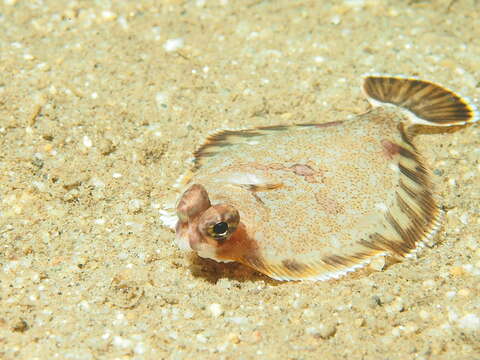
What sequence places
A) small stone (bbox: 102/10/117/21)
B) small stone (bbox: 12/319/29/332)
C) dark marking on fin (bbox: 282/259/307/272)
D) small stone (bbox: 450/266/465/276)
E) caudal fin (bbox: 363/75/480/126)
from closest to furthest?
small stone (bbox: 12/319/29/332)
dark marking on fin (bbox: 282/259/307/272)
small stone (bbox: 450/266/465/276)
caudal fin (bbox: 363/75/480/126)
small stone (bbox: 102/10/117/21)

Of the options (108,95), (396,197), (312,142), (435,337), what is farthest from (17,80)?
(435,337)

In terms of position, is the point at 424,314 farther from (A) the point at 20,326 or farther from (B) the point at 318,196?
(A) the point at 20,326

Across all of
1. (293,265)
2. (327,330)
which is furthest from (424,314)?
(293,265)

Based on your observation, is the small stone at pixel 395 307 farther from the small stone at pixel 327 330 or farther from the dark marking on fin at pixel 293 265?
the dark marking on fin at pixel 293 265

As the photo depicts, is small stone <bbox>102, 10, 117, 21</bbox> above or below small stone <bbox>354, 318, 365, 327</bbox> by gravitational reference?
above

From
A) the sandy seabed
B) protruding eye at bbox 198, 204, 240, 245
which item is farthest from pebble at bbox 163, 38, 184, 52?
protruding eye at bbox 198, 204, 240, 245

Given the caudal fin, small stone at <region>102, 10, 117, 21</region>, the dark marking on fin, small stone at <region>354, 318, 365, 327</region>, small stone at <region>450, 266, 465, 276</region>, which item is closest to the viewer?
small stone at <region>354, 318, 365, 327</region>

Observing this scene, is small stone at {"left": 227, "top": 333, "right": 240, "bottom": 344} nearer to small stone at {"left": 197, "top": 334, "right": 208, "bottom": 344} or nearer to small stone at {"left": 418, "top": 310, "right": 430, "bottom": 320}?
small stone at {"left": 197, "top": 334, "right": 208, "bottom": 344}
